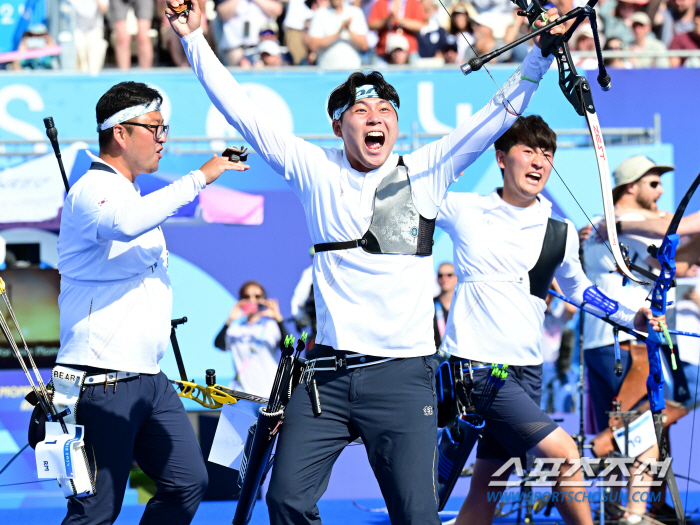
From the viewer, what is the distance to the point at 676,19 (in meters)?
9.33

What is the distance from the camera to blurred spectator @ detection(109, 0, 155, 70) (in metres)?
8.66

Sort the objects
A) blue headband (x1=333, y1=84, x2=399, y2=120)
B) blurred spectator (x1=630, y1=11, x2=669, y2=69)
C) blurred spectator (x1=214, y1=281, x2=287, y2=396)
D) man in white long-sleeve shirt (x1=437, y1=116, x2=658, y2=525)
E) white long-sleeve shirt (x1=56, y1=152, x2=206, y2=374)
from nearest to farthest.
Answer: blue headband (x1=333, y1=84, x2=399, y2=120) < white long-sleeve shirt (x1=56, y1=152, x2=206, y2=374) < man in white long-sleeve shirt (x1=437, y1=116, x2=658, y2=525) < blurred spectator (x1=214, y1=281, x2=287, y2=396) < blurred spectator (x1=630, y1=11, x2=669, y2=69)

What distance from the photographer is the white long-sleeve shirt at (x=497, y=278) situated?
12.8ft

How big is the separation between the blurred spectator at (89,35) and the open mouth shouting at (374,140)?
6005 millimetres

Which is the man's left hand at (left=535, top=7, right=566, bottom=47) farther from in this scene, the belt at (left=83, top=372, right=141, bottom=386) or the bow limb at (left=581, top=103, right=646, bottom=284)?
the belt at (left=83, top=372, right=141, bottom=386)

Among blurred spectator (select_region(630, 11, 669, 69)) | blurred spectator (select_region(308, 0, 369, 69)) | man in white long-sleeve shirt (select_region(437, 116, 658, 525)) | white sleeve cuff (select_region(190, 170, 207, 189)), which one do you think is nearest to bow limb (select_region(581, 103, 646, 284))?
man in white long-sleeve shirt (select_region(437, 116, 658, 525))

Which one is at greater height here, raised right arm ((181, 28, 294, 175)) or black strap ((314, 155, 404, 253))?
raised right arm ((181, 28, 294, 175))

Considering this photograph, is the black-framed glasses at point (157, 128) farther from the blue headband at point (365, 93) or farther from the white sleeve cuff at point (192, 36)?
the blue headband at point (365, 93)

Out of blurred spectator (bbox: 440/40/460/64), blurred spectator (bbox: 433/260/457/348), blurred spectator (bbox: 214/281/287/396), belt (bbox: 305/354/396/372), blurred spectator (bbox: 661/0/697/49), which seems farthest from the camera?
blurred spectator (bbox: 661/0/697/49)

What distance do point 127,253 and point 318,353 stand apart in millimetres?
844

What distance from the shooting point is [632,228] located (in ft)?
17.2

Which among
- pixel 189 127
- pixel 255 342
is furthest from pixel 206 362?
pixel 189 127

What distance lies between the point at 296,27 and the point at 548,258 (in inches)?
216

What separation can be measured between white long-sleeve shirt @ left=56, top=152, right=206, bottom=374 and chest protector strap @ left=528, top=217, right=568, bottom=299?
1.69 metres
